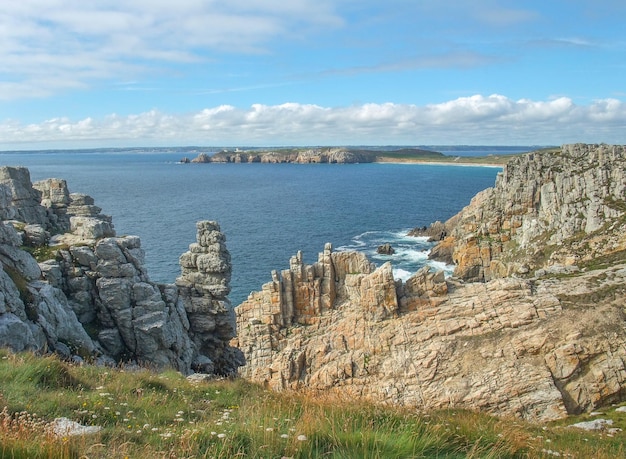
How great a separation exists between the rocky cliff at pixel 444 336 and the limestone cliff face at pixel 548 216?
458 inches

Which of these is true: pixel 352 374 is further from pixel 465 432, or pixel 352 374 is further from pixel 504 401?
pixel 465 432

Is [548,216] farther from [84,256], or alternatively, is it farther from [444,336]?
[84,256]

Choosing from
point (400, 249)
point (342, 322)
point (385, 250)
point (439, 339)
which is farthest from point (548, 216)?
point (342, 322)

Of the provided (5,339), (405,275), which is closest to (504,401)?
(5,339)

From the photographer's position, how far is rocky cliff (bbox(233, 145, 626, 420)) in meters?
24.8

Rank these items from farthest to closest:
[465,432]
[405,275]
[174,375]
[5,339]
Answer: [405,275] → [5,339] → [174,375] → [465,432]

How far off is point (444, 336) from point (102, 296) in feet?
81.1

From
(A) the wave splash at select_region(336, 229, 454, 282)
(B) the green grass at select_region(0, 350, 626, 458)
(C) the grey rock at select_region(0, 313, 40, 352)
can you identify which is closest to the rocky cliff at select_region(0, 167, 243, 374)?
(C) the grey rock at select_region(0, 313, 40, 352)

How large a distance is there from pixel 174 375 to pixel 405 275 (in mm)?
56249

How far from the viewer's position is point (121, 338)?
3675cm

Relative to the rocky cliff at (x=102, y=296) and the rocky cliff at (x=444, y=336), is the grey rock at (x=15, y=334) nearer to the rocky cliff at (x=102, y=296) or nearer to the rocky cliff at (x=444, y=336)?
the rocky cliff at (x=102, y=296)

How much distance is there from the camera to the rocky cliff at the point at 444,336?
24797mm

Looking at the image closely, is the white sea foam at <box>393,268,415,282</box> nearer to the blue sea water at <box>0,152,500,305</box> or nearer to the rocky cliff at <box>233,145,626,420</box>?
the blue sea water at <box>0,152,500,305</box>

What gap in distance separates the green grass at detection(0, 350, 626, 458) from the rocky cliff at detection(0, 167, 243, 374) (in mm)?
14351
